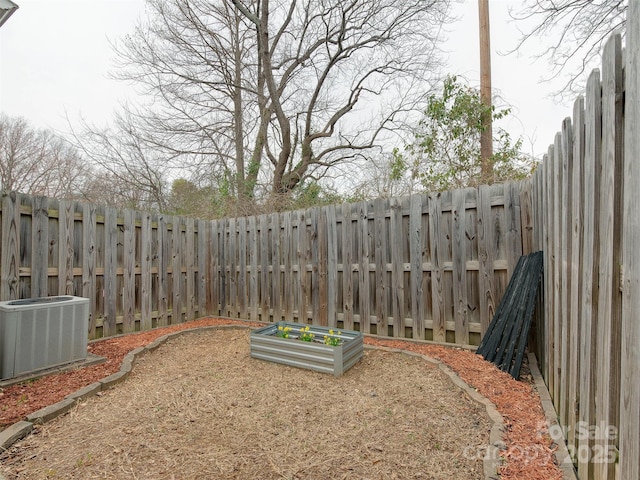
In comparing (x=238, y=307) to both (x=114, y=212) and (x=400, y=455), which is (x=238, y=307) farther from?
(x=400, y=455)

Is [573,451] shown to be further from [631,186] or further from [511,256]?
[511,256]

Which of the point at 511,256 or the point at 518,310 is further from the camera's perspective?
the point at 511,256

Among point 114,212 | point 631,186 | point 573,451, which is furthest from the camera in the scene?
point 114,212

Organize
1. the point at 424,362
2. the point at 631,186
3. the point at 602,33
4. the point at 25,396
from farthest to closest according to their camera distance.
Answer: the point at 602,33, the point at 424,362, the point at 25,396, the point at 631,186

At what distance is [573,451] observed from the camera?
1504mm

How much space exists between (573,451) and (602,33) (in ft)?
16.9

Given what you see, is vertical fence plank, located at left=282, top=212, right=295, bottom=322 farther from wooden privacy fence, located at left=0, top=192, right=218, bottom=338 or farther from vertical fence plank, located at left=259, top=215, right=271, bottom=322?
wooden privacy fence, located at left=0, top=192, right=218, bottom=338

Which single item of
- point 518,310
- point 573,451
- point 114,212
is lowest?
point 573,451

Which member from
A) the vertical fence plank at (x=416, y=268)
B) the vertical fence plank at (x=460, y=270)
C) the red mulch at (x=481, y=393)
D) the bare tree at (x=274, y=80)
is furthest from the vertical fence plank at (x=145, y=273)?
the vertical fence plank at (x=460, y=270)

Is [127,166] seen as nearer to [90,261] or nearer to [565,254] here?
[90,261]

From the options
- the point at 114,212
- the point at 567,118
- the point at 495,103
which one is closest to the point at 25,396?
the point at 114,212

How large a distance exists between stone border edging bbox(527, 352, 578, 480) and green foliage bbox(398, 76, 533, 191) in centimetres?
352

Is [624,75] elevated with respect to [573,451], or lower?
elevated

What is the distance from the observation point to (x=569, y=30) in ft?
13.9
